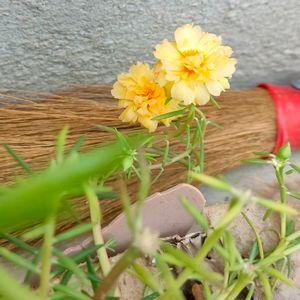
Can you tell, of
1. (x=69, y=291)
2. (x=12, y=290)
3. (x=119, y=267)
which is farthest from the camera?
(x=69, y=291)

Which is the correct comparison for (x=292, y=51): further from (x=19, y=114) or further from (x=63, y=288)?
(x=63, y=288)

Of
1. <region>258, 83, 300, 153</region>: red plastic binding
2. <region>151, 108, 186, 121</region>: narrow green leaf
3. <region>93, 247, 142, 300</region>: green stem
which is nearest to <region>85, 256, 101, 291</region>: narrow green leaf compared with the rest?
<region>93, 247, 142, 300</region>: green stem

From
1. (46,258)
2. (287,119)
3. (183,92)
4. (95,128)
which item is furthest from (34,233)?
(287,119)

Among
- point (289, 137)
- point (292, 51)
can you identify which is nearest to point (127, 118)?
point (289, 137)

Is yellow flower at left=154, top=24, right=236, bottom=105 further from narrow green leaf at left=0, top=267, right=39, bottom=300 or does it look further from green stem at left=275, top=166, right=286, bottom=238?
narrow green leaf at left=0, top=267, right=39, bottom=300

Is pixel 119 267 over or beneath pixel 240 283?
over

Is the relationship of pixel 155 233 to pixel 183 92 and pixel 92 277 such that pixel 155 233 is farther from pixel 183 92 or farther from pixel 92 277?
pixel 183 92
